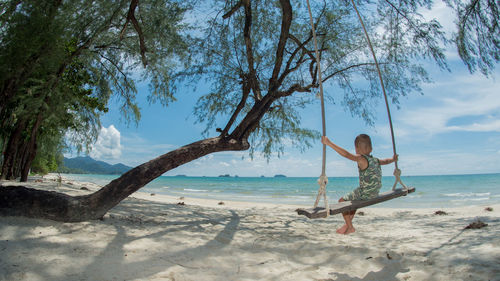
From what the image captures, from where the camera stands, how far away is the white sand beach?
259 cm

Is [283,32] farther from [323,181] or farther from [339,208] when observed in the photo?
[339,208]

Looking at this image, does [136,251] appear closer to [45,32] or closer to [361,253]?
[361,253]

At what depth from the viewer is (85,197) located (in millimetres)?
3906

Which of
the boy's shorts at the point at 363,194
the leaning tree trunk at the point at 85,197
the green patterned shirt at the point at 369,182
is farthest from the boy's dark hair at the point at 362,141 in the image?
the leaning tree trunk at the point at 85,197

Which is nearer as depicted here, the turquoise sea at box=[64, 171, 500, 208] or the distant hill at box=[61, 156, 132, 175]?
the turquoise sea at box=[64, 171, 500, 208]

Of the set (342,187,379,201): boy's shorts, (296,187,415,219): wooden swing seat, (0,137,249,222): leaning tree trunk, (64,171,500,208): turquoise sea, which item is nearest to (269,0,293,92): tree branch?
(0,137,249,222): leaning tree trunk

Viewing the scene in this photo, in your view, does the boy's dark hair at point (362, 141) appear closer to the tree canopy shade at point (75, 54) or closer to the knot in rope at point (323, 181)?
the knot in rope at point (323, 181)

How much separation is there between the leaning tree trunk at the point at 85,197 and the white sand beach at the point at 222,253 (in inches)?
4.6

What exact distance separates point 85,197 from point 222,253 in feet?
6.39

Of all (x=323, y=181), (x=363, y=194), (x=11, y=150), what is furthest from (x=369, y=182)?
(x=11, y=150)

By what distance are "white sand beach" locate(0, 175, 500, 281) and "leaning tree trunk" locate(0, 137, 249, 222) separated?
0.38ft

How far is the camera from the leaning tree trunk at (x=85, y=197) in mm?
3525

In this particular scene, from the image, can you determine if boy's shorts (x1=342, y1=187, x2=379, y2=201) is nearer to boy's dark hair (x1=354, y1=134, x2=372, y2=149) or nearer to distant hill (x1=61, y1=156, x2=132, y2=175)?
boy's dark hair (x1=354, y1=134, x2=372, y2=149)

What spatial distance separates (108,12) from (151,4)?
0.86 meters
